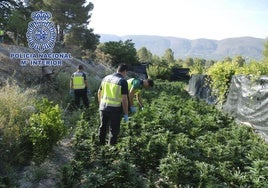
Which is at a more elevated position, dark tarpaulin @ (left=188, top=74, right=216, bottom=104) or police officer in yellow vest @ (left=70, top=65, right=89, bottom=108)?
police officer in yellow vest @ (left=70, top=65, right=89, bottom=108)

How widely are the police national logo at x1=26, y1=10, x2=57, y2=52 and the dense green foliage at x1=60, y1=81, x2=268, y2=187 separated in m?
5.94

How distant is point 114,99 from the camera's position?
6.61 meters

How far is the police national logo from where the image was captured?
42.8 ft

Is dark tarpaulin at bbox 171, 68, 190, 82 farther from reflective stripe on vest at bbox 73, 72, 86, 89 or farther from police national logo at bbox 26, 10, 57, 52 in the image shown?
reflective stripe on vest at bbox 73, 72, 86, 89

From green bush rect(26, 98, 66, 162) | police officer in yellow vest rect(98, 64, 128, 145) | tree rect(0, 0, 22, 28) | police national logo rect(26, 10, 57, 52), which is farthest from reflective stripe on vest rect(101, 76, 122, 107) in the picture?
tree rect(0, 0, 22, 28)

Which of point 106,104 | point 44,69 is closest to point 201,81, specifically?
point 44,69

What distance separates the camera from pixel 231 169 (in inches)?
239

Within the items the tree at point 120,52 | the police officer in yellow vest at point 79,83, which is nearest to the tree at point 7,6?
the tree at point 120,52

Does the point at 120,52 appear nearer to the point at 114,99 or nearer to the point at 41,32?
the point at 41,32

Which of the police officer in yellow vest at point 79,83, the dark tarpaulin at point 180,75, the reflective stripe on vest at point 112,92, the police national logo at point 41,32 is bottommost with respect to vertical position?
the dark tarpaulin at point 180,75

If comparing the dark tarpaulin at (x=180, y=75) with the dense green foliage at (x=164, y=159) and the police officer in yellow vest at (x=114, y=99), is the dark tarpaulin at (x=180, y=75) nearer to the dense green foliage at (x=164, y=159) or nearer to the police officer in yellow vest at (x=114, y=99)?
the dense green foliage at (x=164, y=159)

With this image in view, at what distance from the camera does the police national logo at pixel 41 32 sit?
1305 centimetres

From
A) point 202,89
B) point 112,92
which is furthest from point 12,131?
point 202,89

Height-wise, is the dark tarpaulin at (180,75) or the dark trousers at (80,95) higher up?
the dark trousers at (80,95)
